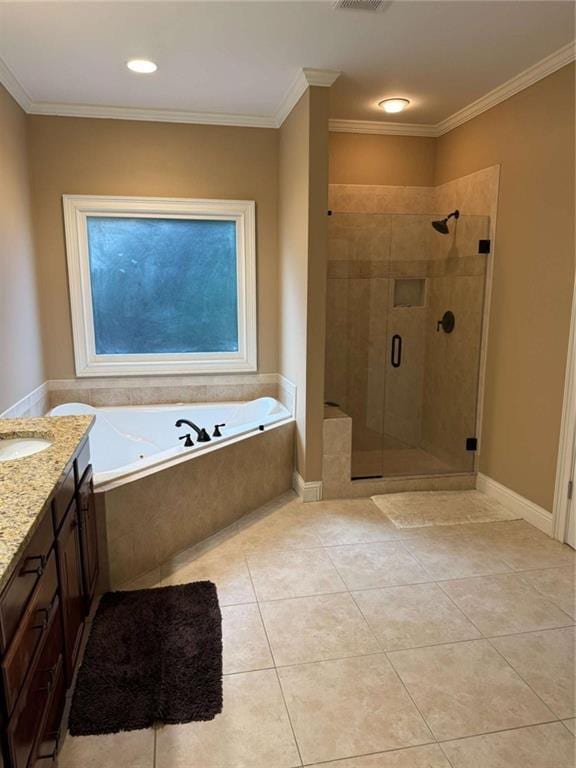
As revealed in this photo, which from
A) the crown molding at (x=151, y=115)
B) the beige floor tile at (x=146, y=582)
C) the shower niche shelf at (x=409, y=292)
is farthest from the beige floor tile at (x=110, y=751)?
the crown molding at (x=151, y=115)

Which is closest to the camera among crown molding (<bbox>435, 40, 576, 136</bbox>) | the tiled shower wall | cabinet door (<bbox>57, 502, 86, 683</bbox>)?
cabinet door (<bbox>57, 502, 86, 683</bbox>)

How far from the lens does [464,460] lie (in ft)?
12.3

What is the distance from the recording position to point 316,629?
7.14ft

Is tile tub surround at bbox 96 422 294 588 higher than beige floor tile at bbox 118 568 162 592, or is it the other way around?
tile tub surround at bbox 96 422 294 588

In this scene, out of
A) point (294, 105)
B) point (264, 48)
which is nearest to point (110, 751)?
point (264, 48)

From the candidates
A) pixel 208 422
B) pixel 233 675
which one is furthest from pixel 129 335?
pixel 233 675

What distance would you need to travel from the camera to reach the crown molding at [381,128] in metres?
3.86

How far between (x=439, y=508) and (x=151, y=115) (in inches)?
131

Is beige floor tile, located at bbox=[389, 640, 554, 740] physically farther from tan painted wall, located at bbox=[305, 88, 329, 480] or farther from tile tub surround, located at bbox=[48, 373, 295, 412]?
tile tub surround, located at bbox=[48, 373, 295, 412]

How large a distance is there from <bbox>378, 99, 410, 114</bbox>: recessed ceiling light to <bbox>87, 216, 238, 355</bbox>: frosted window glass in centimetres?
134

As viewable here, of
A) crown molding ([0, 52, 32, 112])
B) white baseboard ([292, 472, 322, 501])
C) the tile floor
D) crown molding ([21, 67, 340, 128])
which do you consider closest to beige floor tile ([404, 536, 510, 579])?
the tile floor

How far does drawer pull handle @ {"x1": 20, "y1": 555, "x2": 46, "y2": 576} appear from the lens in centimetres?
128

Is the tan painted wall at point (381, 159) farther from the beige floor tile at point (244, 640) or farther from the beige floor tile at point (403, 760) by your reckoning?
the beige floor tile at point (403, 760)

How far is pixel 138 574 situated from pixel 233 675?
2.81 feet
